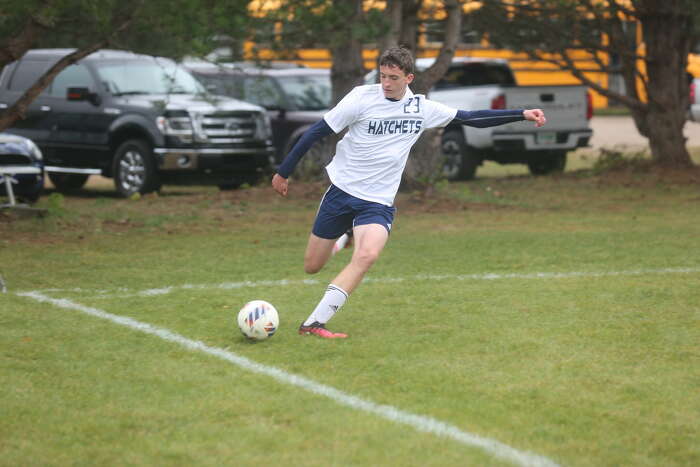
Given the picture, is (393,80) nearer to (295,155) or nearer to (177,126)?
(295,155)

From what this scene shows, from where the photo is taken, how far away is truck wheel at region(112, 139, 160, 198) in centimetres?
1675

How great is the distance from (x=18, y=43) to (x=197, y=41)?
1918 millimetres

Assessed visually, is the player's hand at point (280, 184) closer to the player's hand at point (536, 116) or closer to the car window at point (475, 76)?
the player's hand at point (536, 116)

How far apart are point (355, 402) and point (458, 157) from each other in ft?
46.5

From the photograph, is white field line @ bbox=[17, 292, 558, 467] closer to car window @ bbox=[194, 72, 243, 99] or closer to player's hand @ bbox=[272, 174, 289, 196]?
player's hand @ bbox=[272, 174, 289, 196]

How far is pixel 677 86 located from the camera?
1852cm

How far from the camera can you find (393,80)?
24.0ft

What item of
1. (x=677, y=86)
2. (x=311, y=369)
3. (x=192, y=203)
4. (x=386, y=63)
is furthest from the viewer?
(x=677, y=86)

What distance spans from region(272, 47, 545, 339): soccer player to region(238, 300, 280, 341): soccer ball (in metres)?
0.29

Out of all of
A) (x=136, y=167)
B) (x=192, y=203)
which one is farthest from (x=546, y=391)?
(x=136, y=167)

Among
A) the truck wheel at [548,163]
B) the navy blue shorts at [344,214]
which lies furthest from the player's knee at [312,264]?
the truck wheel at [548,163]

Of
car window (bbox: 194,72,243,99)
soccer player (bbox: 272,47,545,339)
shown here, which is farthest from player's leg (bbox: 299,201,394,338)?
car window (bbox: 194,72,243,99)

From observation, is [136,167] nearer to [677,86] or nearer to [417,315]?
[677,86]

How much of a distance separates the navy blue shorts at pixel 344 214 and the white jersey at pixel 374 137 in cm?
5
